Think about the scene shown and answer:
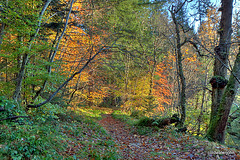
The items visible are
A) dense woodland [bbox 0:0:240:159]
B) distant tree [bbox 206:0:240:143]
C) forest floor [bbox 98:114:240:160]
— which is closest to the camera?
dense woodland [bbox 0:0:240:159]

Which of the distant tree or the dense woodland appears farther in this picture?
the distant tree

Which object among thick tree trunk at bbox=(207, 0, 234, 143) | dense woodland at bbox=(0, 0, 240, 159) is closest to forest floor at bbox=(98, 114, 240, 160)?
dense woodland at bbox=(0, 0, 240, 159)

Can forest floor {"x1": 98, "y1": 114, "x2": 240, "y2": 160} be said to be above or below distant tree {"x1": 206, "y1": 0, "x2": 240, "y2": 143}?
below

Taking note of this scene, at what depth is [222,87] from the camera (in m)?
6.54

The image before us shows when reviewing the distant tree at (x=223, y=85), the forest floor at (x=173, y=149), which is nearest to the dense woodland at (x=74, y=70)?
the distant tree at (x=223, y=85)

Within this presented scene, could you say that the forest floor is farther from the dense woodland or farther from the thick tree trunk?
the thick tree trunk

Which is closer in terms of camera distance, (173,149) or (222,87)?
(173,149)

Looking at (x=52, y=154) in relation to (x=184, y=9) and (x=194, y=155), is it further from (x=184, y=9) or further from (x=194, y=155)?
(x=184, y=9)

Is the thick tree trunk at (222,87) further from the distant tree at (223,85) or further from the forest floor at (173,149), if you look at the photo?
the forest floor at (173,149)

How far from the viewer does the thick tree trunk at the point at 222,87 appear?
18.8ft

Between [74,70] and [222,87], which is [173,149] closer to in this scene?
[222,87]

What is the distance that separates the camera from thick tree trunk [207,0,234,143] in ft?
18.8

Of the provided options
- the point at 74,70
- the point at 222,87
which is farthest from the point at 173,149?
the point at 74,70

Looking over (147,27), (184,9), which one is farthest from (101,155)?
(147,27)
